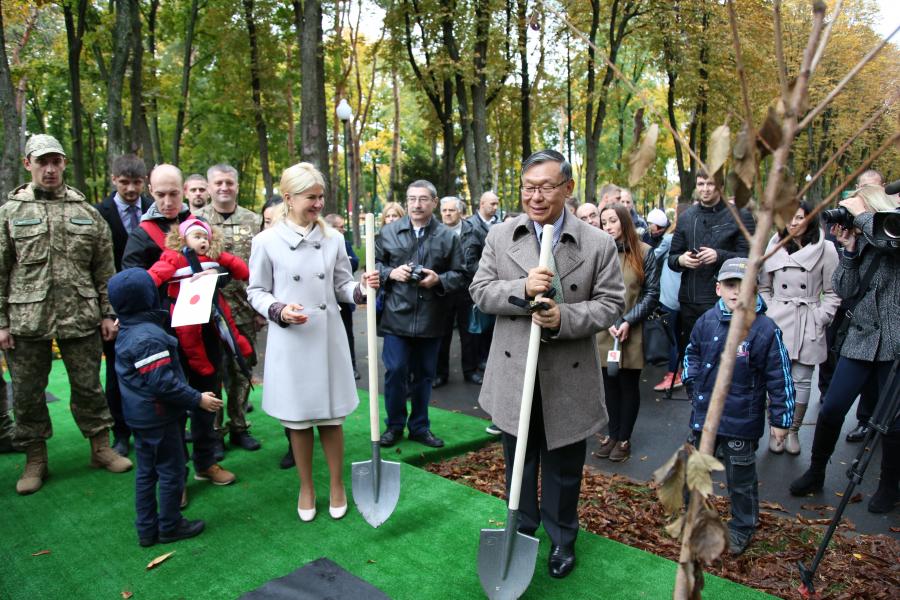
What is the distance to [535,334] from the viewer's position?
8.78ft

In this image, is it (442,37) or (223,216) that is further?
(442,37)

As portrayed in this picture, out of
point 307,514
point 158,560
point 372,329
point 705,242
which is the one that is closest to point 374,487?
point 307,514

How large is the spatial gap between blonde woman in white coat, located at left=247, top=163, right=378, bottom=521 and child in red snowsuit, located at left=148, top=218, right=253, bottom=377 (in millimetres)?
577

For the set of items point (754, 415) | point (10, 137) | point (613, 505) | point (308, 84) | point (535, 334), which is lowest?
point (613, 505)

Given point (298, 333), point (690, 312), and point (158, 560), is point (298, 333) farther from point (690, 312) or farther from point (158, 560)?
point (690, 312)

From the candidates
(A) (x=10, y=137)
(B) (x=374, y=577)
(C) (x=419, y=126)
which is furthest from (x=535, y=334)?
(C) (x=419, y=126)

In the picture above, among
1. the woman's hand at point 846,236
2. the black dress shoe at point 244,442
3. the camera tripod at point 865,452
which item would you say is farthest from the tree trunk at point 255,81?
the camera tripod at point 865,452

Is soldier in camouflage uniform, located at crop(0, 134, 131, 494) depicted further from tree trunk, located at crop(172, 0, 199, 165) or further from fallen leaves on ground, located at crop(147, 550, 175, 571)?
tree trunk, located at crop(172, 0, 199, 165)

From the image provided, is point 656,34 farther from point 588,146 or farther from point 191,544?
point 191,544

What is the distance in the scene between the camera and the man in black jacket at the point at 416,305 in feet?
16.7

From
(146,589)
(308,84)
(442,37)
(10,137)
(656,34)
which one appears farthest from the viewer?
(656,34)

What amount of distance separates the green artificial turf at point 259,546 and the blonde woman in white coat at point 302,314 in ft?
1.26

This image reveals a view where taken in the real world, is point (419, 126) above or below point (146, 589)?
above

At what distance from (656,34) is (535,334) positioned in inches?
712
